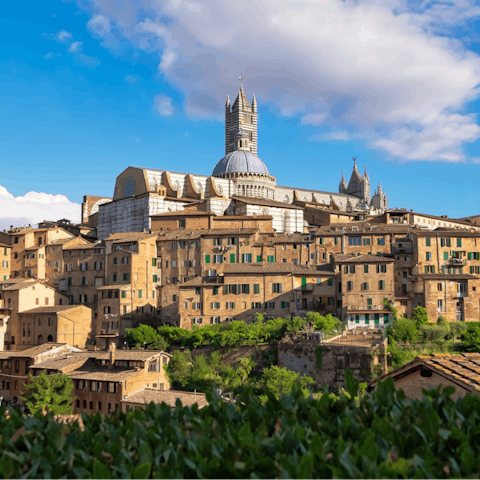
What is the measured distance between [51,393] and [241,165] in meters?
65.2

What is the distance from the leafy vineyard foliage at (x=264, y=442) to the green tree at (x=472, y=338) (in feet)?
135

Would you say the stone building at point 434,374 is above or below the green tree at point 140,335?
above

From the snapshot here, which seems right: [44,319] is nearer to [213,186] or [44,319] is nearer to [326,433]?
[213,186]

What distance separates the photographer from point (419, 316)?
186 ft

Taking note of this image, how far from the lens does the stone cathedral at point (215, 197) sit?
84750mm

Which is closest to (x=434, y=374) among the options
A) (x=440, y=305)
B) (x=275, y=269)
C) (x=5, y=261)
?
(x=275, y=269)

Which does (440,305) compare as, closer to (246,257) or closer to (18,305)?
(246,257)

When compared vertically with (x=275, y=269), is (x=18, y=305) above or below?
below

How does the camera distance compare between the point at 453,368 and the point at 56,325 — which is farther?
the point at 56,325

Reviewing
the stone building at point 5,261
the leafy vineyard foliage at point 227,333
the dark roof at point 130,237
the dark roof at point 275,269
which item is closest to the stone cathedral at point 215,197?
the dark roof at point 130,237

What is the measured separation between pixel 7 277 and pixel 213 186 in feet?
114

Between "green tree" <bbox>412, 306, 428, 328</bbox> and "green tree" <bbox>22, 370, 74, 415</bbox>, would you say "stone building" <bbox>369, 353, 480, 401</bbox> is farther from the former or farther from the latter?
"green tree" <bbox>412, 306, 428, 328</bbox>

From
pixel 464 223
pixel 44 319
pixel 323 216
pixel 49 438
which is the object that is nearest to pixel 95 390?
pixel 44 319

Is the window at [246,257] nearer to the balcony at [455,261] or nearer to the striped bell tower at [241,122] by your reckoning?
the balcony at [455,261]
